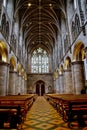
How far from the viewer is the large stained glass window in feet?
140

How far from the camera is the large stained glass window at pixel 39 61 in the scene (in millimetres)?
42719

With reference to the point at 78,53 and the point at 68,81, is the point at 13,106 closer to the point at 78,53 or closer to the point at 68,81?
A: the point at 78,53

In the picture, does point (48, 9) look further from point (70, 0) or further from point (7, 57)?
point (7, 57)

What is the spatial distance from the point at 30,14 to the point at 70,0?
9.34 metres

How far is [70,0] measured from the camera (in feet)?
65.2

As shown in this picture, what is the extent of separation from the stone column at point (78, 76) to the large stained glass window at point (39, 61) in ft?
84.5

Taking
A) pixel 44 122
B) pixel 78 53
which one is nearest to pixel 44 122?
pixel 44 122

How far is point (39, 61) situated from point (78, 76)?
1083 inches

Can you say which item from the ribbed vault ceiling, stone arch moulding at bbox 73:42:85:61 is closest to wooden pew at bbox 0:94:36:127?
stone arch moulding at bbox 73:42:85:61

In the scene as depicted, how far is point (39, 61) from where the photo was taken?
43.6 meters

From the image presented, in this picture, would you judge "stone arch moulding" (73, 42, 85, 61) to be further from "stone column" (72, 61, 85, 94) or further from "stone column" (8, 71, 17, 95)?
"stone column" (8, 71, 17, 95)

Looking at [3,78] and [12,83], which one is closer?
[3,78]

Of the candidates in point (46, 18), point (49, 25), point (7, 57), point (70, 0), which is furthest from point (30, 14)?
point (7, 57)

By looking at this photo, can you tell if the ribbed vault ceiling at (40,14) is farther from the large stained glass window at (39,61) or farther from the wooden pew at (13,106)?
the wooden pew at (13,106)
